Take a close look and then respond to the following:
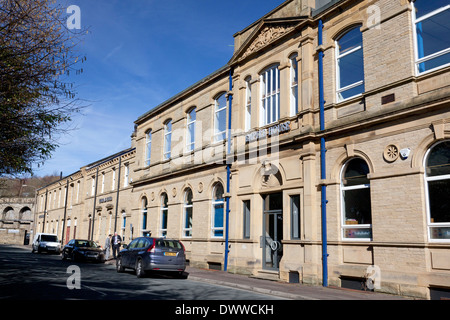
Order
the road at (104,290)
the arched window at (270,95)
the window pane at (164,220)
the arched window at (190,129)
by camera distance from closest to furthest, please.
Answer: the road at (104,290), the arched window at (270,95), the arched window at (190,129), the window pane at (164,220)

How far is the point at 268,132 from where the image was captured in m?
17.0

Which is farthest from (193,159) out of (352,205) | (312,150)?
(352,205)

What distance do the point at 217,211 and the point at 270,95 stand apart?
20.8 ft

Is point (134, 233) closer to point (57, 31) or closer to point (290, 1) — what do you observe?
point (290, 1)

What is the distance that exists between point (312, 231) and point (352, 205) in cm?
170

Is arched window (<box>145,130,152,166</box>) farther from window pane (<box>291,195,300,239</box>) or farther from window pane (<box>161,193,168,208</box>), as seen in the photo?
window pane (<box>291,195,300,239</box>)

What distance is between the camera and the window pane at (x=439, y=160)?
35.9ft

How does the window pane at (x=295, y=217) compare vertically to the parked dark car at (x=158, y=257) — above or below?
above

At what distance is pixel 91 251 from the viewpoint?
78.9 ft

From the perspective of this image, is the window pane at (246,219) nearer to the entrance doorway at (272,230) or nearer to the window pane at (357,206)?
the entrance doorway at (272,230)

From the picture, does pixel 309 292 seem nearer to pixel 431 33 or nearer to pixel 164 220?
pixel 431 33

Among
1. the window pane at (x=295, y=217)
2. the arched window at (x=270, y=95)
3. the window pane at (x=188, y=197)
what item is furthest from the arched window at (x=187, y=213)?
the window pane at (x=295, y=217)

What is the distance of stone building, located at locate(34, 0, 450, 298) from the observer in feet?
37.1

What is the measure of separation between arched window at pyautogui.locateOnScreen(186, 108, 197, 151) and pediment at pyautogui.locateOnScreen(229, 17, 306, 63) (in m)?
4.88
